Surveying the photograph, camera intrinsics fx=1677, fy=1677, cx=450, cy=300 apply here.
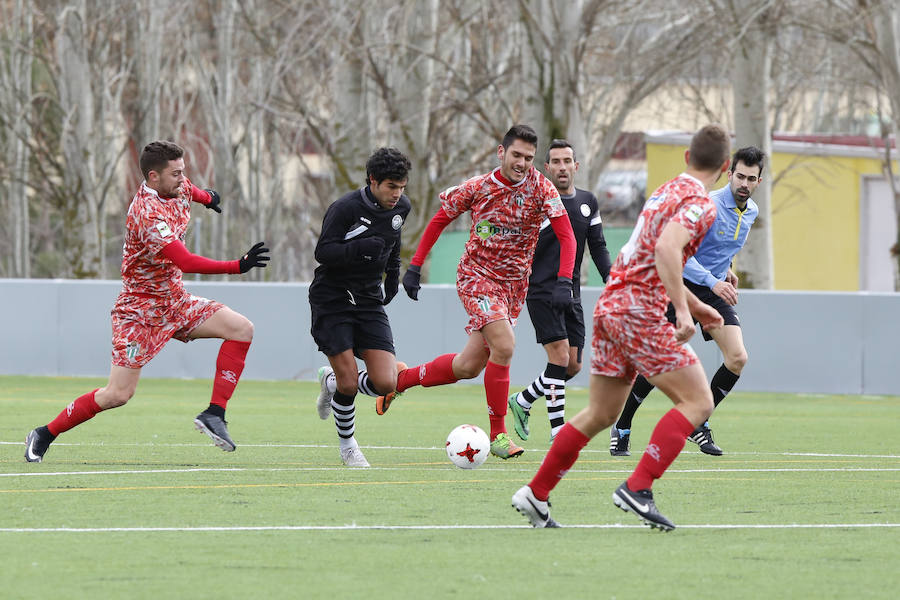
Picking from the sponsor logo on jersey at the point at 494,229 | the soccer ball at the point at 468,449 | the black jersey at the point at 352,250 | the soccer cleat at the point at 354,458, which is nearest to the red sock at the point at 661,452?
the soccer ball at the point at 468,449

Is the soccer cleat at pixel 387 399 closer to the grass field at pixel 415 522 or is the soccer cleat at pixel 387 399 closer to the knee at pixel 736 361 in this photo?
the grass field at pixel 415 522

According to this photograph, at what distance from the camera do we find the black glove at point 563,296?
9.97 metres

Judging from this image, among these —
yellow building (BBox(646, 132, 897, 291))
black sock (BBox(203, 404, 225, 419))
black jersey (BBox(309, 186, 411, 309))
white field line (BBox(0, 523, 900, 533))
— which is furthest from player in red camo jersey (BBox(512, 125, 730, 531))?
yellow building (BBox(646, 132, 897, 291))

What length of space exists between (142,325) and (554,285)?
3.09m

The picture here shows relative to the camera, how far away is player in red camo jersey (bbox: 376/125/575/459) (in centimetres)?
1059

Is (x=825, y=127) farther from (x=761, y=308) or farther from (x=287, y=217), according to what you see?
(x=761, y=308)

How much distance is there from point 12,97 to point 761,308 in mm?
17283

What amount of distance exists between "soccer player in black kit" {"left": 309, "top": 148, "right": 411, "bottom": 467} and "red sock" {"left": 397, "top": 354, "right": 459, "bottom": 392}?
66 centimetres

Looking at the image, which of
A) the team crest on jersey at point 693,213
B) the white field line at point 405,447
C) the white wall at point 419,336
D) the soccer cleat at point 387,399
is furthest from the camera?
the white wall at point 419,336

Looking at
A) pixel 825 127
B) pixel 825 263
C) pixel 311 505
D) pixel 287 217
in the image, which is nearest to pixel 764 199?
pixel 825 263

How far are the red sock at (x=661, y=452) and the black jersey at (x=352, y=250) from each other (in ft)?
10.7

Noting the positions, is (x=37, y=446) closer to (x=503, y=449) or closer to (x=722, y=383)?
(x=503, y=449)

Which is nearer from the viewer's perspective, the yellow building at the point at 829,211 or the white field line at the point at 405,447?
the white field line at the point at 405,447

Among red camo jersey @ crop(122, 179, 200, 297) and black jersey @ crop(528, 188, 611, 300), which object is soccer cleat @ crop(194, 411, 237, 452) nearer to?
red camo jersey @ crop(122, 179, 200, 297)
